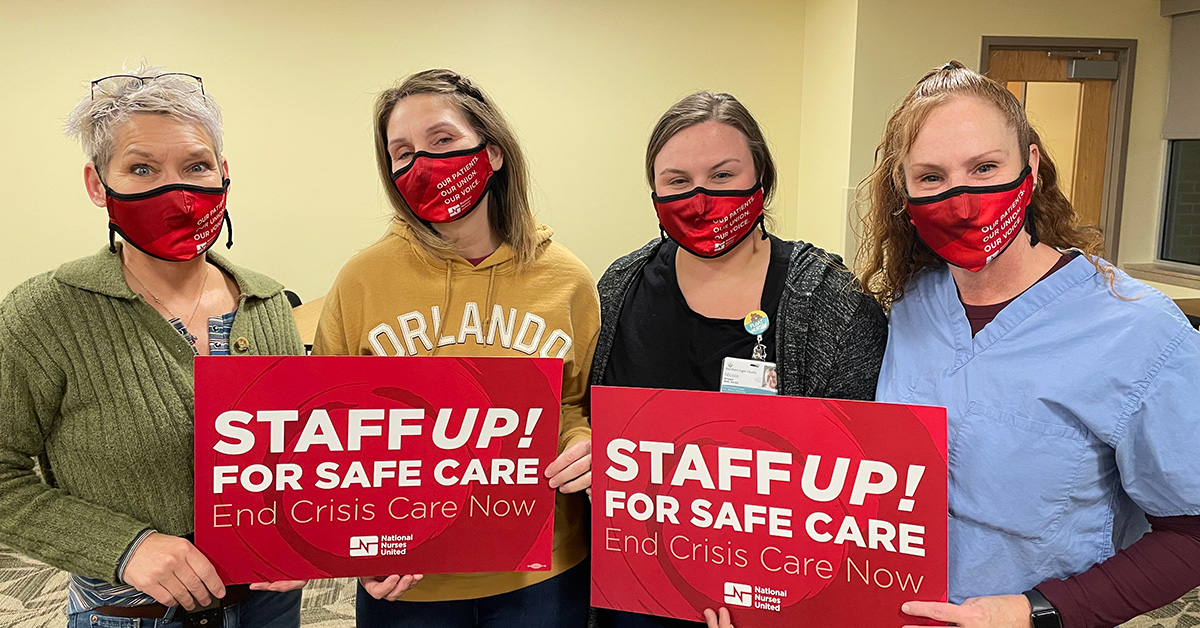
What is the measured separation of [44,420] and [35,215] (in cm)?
514

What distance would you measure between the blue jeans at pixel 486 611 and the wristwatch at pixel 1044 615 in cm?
84

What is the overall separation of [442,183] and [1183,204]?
6.05m

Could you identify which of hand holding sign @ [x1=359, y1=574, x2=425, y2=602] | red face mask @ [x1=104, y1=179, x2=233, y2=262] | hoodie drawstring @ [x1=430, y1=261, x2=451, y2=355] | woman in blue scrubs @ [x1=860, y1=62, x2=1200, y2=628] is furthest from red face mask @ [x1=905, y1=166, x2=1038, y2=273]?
red face mask @ [x1=104, y1=179, x2=233, y2=262]

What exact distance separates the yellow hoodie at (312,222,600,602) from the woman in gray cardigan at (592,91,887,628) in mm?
132

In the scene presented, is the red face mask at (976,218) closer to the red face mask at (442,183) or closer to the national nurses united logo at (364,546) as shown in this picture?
the red face mask at (442,183)

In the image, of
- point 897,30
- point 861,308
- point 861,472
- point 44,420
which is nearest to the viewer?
point 861,472

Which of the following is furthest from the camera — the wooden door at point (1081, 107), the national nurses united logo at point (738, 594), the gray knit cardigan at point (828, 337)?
the wooden door at point (1081, 107)

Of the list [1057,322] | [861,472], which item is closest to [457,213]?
[861,472]

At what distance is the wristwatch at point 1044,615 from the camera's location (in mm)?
1235

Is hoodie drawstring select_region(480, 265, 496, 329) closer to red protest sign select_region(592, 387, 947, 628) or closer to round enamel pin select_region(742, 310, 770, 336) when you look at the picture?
red protest sign select_region(592, 387, 947, 628)

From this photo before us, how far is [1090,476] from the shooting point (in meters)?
1.26

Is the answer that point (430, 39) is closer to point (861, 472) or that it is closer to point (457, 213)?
→ point (457, 213)

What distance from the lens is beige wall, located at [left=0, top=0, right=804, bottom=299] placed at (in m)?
5.39

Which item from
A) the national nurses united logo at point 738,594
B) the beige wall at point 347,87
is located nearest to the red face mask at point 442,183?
the national nurses united logo at point 738,594
